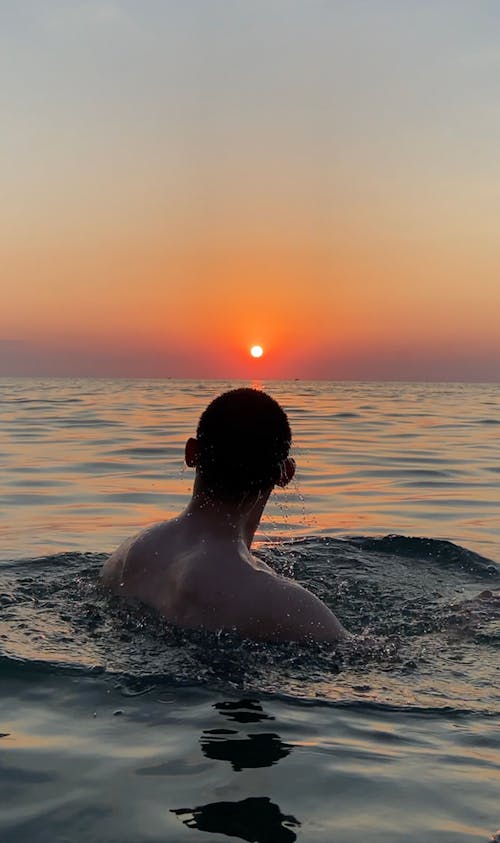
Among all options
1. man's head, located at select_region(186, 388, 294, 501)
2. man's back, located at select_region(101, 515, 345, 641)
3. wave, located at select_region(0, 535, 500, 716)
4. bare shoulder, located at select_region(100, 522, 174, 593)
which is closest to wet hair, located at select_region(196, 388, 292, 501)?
man's head, located at select_region(186, 388, 294, 501)

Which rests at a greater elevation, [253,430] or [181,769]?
[253,430]

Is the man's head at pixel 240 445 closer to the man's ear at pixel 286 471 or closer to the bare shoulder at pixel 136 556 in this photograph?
the man's ear at pixel 286 471

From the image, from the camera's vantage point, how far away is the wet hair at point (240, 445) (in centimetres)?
448

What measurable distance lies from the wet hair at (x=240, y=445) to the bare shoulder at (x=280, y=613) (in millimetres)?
483

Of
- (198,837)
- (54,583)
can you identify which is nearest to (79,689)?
(198,837)

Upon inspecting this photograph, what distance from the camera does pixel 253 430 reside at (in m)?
4.51

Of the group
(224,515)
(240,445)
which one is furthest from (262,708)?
(240,445)

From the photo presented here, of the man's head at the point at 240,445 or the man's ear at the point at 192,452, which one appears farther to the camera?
the man's ear at the point at 192,452

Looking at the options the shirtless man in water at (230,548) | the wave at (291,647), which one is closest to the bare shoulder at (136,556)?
the shirtless man in water at (230,548)

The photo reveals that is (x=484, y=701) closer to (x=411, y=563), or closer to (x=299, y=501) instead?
(x=411, y=563)

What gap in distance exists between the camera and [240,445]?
14.7ft

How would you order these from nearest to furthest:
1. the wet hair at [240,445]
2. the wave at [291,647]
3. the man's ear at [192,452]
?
the wave at [291,647]
the wet hair at [240,445]
the man's ear at [192,452]

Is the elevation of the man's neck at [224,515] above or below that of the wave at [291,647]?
above

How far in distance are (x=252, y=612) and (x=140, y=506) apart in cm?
628
